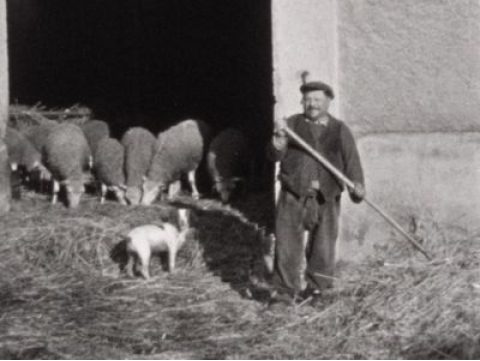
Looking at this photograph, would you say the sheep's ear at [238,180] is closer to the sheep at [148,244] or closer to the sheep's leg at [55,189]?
the sheep's leg at [55,189]

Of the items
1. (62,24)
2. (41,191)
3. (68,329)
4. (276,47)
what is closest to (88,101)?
(62,24)

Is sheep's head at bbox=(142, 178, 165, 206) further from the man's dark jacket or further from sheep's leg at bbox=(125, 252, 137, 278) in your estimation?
the man's dark jacket

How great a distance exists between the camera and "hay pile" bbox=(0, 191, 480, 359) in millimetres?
5930

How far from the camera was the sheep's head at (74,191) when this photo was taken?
32.5 ft

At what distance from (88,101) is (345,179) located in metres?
9.50

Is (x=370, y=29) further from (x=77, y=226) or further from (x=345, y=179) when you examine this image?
(x=77, y=226)

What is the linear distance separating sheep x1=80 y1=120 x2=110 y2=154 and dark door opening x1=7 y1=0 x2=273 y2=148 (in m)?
2.20

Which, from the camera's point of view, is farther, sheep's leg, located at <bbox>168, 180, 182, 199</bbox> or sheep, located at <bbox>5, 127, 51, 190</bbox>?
sheep, located at <bbox>5, 127, 51, 190</bbox>

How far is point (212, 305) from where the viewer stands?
6.90 meters

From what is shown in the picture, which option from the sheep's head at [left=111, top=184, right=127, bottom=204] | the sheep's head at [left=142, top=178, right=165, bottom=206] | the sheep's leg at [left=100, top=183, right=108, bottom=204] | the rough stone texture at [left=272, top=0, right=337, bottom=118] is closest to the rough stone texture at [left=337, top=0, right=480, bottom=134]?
the rough stone texture at [left=272, top=0, right=337, bottom=118]

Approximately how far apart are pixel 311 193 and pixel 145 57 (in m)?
10.7

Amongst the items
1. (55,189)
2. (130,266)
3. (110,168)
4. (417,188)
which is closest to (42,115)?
(55,189)

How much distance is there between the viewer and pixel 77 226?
853 cm

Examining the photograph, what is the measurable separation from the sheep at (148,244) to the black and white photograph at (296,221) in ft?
0.06
